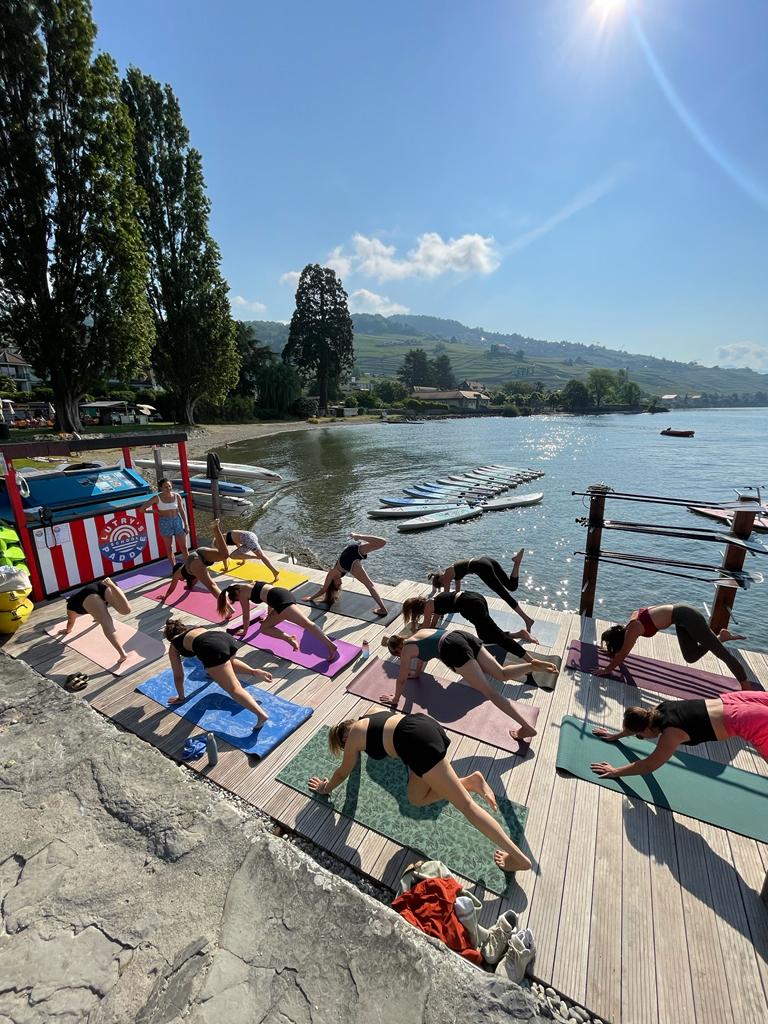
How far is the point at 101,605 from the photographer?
6.23m

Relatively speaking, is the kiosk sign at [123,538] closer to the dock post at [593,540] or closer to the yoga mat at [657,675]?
the yoga mat at [657,675]

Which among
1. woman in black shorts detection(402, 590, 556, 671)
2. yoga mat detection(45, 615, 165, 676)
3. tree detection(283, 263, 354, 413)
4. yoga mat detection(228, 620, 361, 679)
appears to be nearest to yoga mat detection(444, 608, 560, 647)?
woman in black shorts detection(402, 590, 556, 671)

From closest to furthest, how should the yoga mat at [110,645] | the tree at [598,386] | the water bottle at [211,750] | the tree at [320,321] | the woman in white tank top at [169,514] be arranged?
1. the water bottle at [211,750]
2. the yoga mat at [110,645]
3. the woman in white tank top at [169,514]
4. the tree at [320,321]
5. the tree at [598,386]

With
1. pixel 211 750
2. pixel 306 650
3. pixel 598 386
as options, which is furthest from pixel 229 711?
pixel 598 386

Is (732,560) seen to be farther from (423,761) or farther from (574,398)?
(574,398)

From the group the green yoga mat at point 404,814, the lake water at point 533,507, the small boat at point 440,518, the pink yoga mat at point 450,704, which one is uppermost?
the green yoga mat at point 404,814

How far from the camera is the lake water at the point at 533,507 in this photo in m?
13.6

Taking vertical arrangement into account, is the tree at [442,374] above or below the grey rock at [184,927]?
above

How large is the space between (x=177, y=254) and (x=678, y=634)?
47.2 m

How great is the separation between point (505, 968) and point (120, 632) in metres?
6.68

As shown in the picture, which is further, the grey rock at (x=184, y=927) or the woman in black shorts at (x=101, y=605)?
the woman in black shorts at (x=101, y=605)

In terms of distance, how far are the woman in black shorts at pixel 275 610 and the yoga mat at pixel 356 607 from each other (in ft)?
3.72

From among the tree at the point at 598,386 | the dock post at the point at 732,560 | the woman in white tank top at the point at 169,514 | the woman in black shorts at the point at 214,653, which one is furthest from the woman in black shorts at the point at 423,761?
the tree at the point at 598,386

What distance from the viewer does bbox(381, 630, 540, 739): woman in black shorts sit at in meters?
4.66
